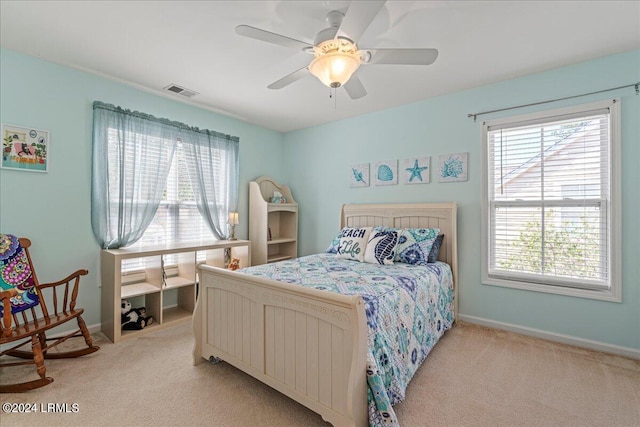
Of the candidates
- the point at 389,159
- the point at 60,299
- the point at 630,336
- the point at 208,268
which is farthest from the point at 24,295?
the point at 630,336

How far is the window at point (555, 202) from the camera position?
2457mm

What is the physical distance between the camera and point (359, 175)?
391 centimetres

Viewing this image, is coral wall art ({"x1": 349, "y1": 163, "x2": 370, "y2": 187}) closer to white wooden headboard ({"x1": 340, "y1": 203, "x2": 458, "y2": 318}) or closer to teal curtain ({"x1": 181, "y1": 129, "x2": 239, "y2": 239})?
white wooden headboard ({"x1": 340, "y1": 203, "x2": 458, "y2": 318})

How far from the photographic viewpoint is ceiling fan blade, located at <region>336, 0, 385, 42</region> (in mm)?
1387

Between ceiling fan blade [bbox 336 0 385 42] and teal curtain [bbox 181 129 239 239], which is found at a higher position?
ceiling fan blade [bbox 336 0 385 42]

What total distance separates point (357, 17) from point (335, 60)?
1.05ft

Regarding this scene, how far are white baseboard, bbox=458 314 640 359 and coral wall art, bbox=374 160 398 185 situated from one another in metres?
1.71

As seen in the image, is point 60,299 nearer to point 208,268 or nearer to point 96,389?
point 96,389

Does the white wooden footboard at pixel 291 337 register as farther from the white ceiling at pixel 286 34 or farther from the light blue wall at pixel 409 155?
the white ceiling at pixel 286 34

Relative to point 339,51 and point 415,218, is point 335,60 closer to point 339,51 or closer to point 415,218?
point 339,51

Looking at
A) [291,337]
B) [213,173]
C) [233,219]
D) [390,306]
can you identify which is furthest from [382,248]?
[213,173]

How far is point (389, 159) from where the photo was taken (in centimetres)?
366

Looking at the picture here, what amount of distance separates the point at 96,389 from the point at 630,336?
4.03 meters

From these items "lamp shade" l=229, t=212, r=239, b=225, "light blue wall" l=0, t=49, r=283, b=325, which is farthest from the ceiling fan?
"lamp shade" l=229, t=212, r=239, b=225
